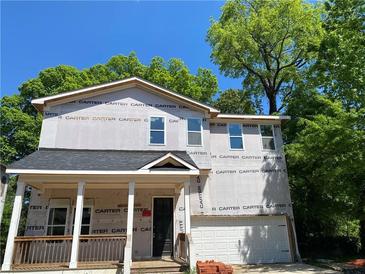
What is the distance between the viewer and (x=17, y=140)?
80.7 ft

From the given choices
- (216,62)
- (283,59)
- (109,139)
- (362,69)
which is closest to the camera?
(362,69)

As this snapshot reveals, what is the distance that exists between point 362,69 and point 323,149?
12.4 feet

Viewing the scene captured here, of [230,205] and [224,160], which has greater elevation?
[224,160]

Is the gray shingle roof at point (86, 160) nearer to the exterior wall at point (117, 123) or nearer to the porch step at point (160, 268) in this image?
the exterior wall at point (117, 123)

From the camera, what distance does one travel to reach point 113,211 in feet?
42.9

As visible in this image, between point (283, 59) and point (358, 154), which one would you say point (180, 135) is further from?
point (283, 59)

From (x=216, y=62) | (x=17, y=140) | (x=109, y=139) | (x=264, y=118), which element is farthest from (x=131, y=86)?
(x=17, y=140)

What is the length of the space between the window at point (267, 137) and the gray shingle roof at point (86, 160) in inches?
186

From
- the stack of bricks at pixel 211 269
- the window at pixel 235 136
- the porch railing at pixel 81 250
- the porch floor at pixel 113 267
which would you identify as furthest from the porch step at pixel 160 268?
the window at pixel 235 136

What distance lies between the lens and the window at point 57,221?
12477 millimetres

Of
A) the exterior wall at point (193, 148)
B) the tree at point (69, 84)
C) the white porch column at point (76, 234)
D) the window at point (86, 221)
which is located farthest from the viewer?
the tree at point (69, 84)

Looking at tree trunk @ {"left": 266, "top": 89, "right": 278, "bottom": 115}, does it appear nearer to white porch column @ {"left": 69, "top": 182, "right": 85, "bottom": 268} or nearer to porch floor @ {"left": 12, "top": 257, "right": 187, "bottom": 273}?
porch floor @ {"left": 12, "top": 257, "right": 187, "bottom": 273}

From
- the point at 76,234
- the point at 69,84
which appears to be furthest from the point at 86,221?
the point at 69,84

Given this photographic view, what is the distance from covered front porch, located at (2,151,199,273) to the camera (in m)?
10.7
